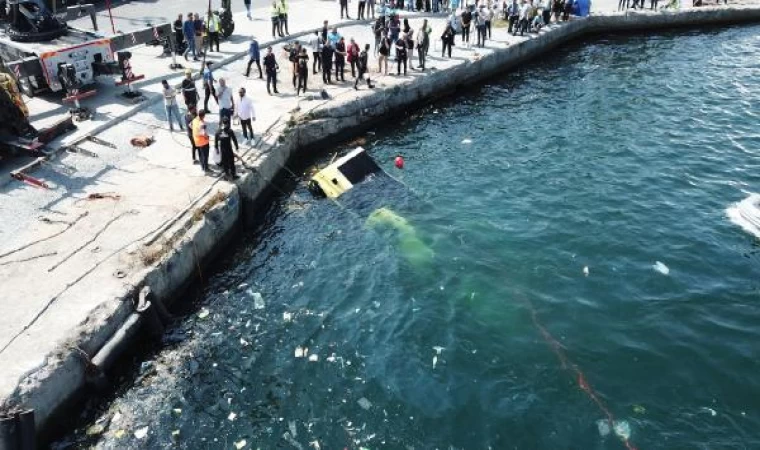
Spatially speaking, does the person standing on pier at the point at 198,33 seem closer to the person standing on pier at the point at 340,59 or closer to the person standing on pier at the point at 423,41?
the person standing on pier at the point at 340,59

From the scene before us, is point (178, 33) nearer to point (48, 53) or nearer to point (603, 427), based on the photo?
point (48, 53)

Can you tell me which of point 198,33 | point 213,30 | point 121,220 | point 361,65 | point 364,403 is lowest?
point 364,403

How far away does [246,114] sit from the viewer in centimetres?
1941

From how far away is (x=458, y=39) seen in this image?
33.1m

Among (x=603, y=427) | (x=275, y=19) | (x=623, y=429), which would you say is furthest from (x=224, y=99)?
(x=623, y=429)

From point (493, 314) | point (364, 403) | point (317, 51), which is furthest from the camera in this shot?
point (317, 51)

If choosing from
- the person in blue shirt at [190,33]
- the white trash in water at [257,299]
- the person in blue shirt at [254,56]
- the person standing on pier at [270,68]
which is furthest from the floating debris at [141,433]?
the person in blue shirt at [190,33]

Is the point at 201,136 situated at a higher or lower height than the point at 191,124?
lower

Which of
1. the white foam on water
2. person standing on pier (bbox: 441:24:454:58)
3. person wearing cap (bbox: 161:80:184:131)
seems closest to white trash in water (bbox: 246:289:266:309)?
person wearing cap (bbox: 161:80:184:131)

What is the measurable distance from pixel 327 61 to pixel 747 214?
55.4 ft

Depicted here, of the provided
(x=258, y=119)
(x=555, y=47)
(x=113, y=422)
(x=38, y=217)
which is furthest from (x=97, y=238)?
(x=555, y=47)

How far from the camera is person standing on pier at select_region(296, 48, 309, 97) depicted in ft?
77.5

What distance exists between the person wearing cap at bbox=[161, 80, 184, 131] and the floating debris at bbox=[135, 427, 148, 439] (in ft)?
39.6

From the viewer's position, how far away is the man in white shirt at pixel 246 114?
19.1 m
